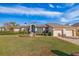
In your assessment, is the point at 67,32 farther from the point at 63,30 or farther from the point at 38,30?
the point at 38,30

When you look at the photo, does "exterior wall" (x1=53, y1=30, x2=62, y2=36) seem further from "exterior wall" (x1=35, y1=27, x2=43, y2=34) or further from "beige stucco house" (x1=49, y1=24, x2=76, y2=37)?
"exterior wall" (x1=35, y1=27, x2=43, y2=34)

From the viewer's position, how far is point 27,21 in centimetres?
193

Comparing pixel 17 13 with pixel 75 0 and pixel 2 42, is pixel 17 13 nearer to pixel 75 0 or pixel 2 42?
pixel 2 42

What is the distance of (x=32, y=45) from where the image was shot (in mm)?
1917

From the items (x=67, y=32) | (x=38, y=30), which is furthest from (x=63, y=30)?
(x=38, y=30)

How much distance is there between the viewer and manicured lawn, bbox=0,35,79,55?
1900 millimetres

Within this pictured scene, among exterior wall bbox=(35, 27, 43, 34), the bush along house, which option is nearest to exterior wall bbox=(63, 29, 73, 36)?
the bush along house

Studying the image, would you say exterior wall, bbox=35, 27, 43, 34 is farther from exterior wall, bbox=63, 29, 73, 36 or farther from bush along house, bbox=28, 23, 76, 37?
exterior wall, bbox=63, 29, 73, 36

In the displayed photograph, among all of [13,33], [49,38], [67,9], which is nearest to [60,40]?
[49,38]

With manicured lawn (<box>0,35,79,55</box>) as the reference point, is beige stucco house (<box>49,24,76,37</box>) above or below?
above

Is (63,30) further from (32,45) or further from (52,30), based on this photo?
(32,45)

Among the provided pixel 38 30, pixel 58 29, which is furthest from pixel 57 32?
pixel 38 30

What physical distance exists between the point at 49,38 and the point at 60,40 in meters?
0.09

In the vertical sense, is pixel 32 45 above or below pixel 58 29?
below
